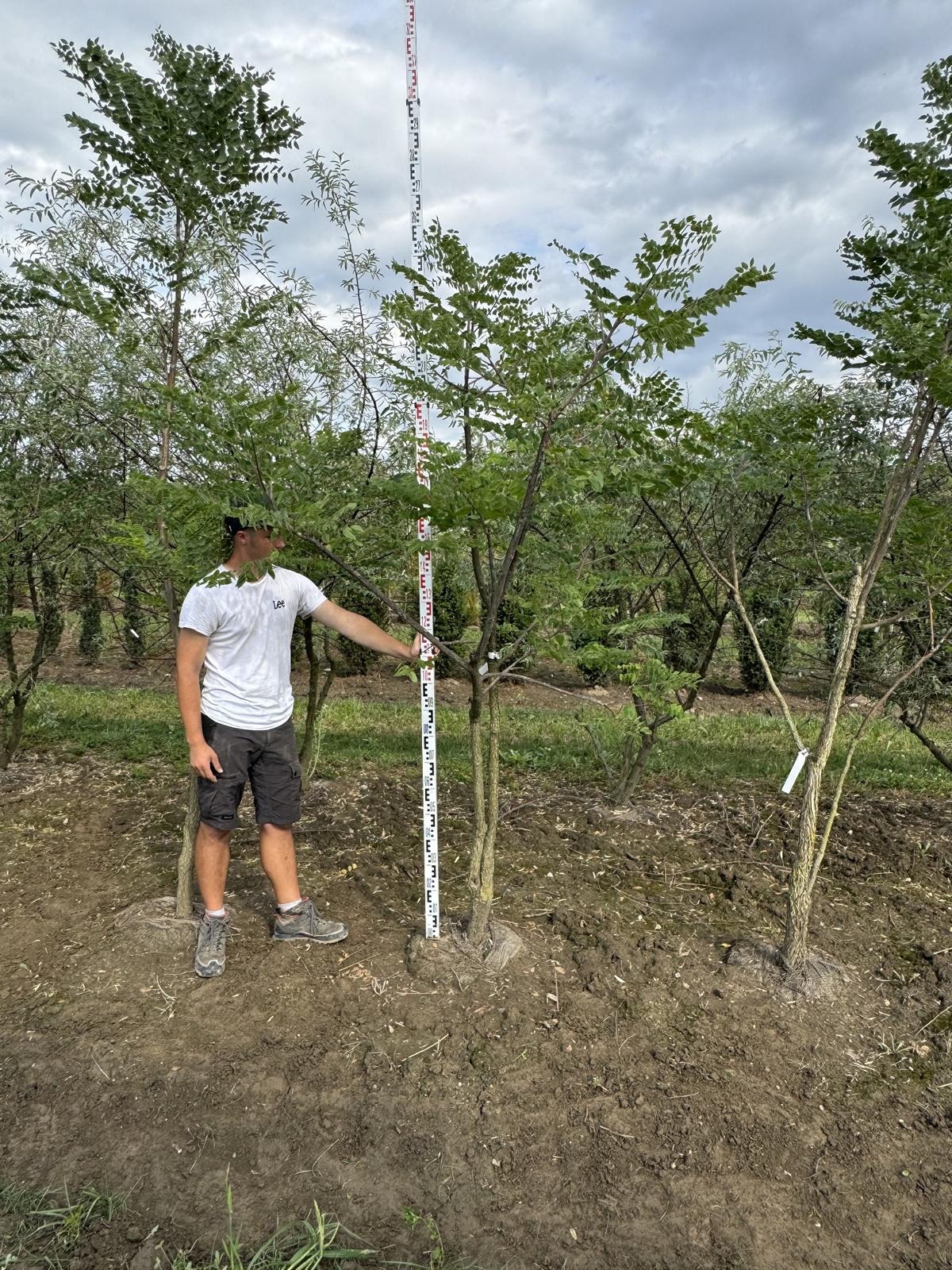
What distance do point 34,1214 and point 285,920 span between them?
1412mm

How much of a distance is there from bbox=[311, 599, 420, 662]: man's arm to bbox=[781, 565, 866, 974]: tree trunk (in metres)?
1.63

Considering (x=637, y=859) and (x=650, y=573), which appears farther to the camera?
(x=650, y=573)

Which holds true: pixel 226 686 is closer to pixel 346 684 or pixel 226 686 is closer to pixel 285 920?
pixel 285 920

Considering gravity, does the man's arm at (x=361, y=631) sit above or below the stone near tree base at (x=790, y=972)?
above

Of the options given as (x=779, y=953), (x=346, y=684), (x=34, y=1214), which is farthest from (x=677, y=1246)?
(x=346, y=684)

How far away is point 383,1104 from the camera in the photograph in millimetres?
2602

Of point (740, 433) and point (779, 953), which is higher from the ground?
point (740, 433)

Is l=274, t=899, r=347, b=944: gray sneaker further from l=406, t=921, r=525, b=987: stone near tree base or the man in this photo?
l=406, t=921, r=525, b=987: stone near tree base

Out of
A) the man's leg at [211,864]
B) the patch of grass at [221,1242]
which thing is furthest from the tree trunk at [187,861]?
the patch of grass at [221,1242]

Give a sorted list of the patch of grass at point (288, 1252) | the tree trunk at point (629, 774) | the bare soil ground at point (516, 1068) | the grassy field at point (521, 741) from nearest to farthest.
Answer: the patch of grass at point (288, 1252)
the bare soil ground at point (516, 1068)
the tree trunk at point (629, 774)
the grassy field at point (521, 741)

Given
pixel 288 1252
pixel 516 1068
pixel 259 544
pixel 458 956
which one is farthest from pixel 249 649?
pixel 288 1252

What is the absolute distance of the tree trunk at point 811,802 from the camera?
3.06m

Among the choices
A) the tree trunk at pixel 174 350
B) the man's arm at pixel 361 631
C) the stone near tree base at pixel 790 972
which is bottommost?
the stone near tree base at pixel 790 972

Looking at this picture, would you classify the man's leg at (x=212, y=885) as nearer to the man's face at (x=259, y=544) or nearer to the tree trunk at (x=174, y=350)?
the tree trunk at (x=174, y=350)
